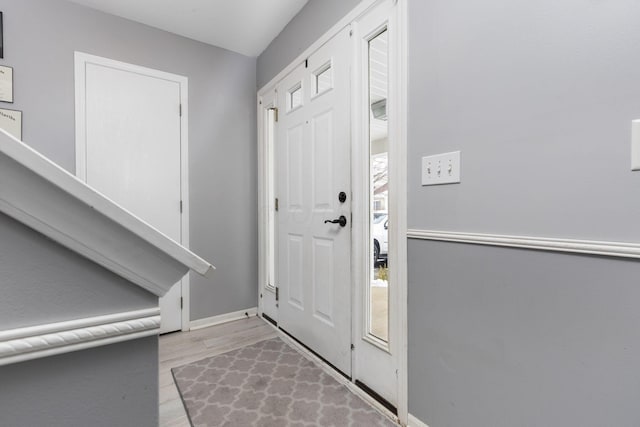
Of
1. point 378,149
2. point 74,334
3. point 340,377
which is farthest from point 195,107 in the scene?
point 74,334

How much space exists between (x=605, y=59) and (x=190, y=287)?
9.09 feet

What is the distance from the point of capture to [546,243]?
958mm

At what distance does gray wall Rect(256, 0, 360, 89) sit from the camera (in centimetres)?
186

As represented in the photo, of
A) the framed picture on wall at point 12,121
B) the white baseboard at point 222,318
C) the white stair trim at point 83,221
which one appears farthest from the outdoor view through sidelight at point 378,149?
the framed picture on wall at point 12,121

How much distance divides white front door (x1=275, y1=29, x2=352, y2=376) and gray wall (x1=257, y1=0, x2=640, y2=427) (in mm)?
499

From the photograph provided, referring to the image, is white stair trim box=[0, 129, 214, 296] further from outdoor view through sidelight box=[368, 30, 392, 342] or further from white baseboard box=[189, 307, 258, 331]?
white baseboard box=[189, 307, 258, 331]

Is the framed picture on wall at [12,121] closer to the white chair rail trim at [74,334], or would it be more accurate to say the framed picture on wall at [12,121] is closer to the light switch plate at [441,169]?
the white chair rail trim at [74,334]

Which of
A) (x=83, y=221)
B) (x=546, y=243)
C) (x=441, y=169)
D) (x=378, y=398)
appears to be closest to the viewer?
(x=83, y=221)

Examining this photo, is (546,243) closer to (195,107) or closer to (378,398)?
(378,398)

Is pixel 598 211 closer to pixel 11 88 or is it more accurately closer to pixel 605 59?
pixel 605 59

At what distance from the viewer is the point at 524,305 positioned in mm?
1019

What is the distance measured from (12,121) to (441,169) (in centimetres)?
257

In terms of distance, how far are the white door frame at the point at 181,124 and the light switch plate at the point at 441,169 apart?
6.51 ft

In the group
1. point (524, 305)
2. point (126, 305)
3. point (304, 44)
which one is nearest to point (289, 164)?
point (304, 44)
